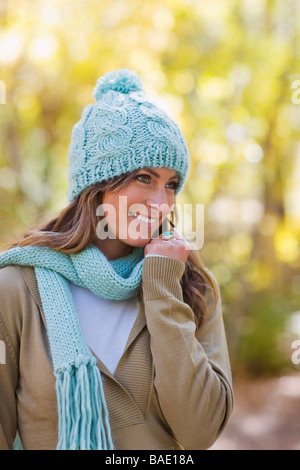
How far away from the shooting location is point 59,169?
773 cm

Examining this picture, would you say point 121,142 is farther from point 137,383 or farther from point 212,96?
point 212,96

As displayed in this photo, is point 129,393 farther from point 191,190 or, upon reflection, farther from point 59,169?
point 59,169

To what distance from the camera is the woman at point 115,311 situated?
1.75 meters

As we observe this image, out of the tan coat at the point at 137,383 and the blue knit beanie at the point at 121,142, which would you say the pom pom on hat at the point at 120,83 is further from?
the tan coat at the point at 137,383

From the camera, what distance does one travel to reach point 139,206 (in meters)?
1.94

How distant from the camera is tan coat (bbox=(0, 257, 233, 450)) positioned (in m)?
1.75

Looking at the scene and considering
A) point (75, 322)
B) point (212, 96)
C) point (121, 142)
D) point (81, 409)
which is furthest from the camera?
point (212, 96)

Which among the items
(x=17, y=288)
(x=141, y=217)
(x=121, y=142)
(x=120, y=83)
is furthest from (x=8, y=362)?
(x=120, y=83)

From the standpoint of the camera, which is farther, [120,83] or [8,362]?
[120,83]

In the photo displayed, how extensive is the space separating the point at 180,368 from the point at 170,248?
45 centimetres

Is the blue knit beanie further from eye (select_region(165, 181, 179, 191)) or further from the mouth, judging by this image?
the mouth

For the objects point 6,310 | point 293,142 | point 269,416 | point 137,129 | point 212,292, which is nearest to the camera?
point 6,310
